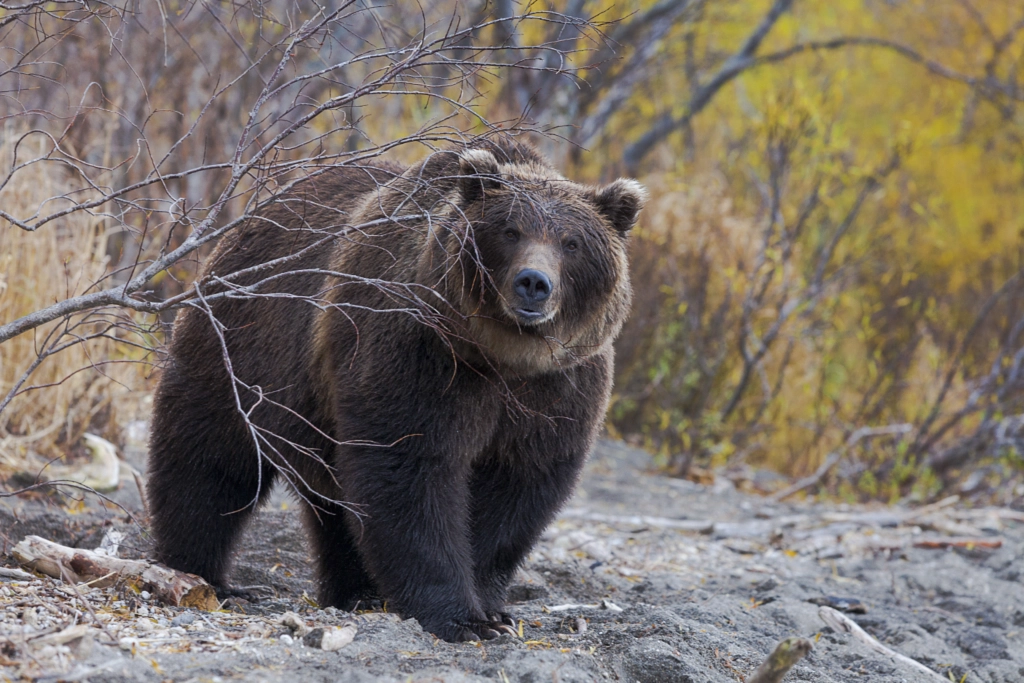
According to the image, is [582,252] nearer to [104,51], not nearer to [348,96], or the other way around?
[348,96]

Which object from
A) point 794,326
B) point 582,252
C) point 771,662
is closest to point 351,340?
point 582,252

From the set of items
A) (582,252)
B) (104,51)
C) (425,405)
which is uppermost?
(104,51)

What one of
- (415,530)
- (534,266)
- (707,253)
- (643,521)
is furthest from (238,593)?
(707,253)

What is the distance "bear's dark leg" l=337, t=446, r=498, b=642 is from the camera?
3975 millimetres

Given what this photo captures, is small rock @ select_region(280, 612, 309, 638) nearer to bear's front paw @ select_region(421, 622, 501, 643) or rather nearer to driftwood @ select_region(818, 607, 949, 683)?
bear's front paw @ select_region(421, 622, 501, 643)

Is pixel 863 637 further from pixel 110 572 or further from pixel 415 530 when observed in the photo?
Result: pixel 110 572

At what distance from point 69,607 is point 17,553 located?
2.54 ft

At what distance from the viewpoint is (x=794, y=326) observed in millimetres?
10148

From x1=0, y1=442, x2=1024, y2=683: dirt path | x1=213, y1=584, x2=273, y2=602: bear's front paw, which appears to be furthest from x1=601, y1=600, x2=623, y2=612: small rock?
x1=213, y1=584, x2=273, y2=602: bear's front paw

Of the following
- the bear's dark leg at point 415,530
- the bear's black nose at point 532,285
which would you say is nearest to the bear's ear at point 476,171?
the bear's black nose at point 532,285

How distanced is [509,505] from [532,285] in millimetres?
1042

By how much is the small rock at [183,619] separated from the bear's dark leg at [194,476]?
Result: 1093 millimetres

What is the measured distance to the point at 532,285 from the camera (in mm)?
3820

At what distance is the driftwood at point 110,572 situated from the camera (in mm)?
3904
